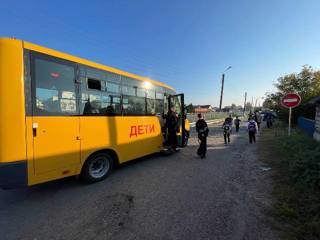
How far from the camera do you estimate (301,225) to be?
3.03m

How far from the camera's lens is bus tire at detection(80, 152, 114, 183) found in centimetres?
493

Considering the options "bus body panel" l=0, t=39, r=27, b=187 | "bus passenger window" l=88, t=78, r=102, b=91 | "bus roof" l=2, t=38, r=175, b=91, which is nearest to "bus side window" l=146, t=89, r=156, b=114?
"bus roof" l=2, t=38, r=175, b=91

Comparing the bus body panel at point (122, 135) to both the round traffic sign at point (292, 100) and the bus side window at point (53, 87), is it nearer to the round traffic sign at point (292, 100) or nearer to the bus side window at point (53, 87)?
the bus side window at point (53, 87)

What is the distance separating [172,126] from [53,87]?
4.84m

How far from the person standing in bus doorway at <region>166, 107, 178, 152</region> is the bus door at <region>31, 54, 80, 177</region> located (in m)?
4.10

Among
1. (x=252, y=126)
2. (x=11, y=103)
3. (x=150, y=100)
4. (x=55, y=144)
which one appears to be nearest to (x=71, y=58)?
(x=11, y=103)

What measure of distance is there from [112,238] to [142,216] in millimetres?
721

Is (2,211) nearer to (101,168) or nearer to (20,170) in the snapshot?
(20,170)

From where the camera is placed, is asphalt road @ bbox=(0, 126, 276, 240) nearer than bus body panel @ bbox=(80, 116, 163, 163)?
Yes

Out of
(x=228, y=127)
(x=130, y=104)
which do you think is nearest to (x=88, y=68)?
(x=130, y=104)

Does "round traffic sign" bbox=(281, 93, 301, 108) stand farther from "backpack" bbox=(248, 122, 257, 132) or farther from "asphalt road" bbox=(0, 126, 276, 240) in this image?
"asphalt road" bbox=(0, 126, 276, 240)

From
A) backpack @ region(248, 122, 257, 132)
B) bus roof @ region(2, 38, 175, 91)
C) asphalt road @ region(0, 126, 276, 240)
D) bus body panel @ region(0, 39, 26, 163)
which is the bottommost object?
asphalt road @ region(0, 126, 276, 240)

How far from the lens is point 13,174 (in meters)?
3.61

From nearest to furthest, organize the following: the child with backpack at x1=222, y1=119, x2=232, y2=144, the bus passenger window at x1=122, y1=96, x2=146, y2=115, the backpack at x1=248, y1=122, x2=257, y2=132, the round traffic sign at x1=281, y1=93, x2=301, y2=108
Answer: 1. the bus passenger window at x1=122, y1=96, x2=146, y2=115
2. the round traffic sign at x1=281, y1=93, x2=301, y2=108
3. the backpack at x1=248, y1=122, x2=257, y2=132
4. the child with backpack at x1=222, y1=119, x2=232, y2=144
